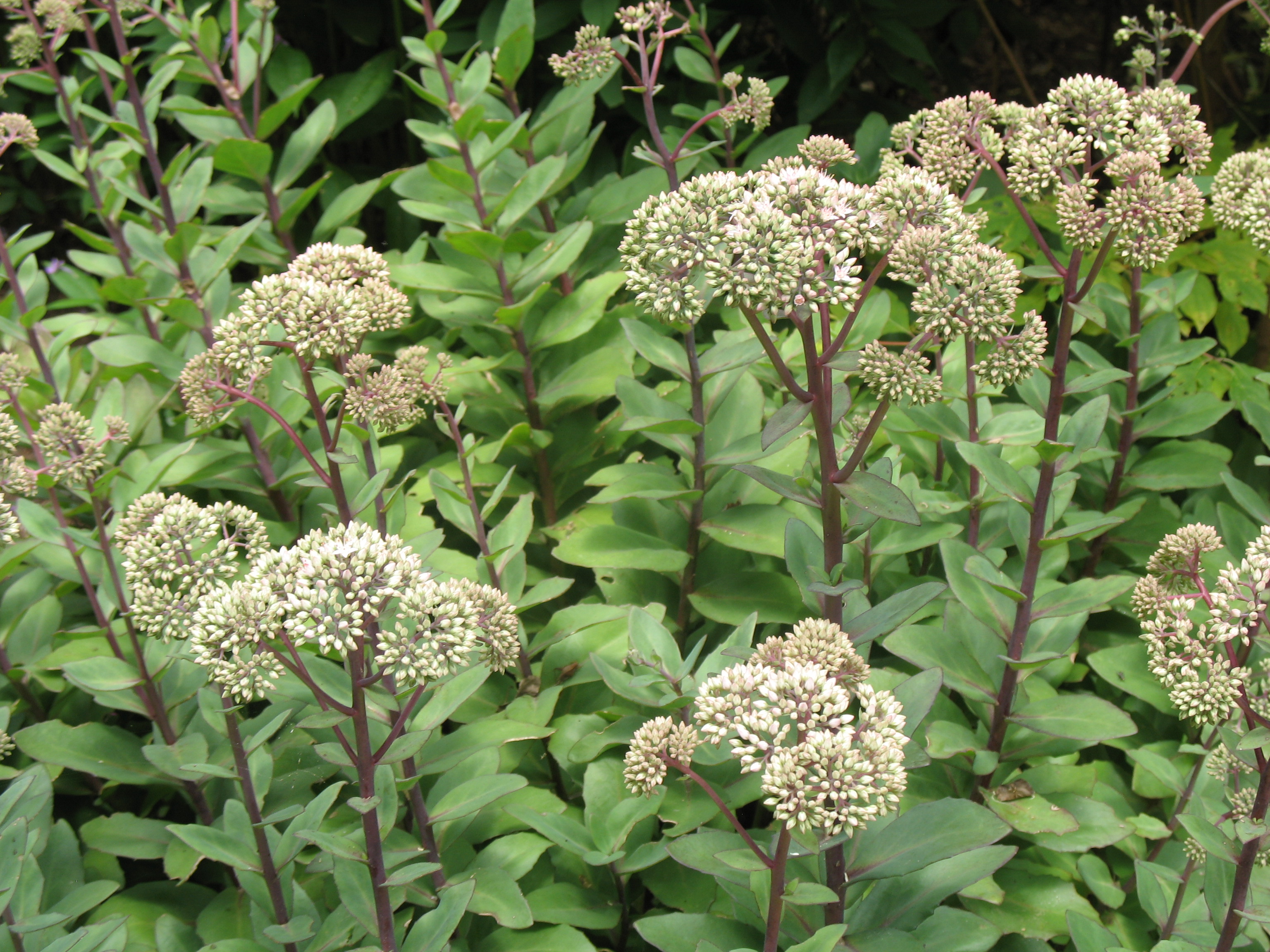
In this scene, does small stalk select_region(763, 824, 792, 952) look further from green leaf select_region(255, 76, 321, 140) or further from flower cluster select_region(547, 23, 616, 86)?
green leaf select_region(255, 76, 321, 140)

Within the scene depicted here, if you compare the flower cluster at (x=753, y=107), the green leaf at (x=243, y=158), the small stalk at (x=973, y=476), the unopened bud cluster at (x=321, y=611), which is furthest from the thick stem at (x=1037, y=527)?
the green leaf at (x=243, y=158)

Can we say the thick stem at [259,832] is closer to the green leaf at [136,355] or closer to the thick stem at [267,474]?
the thick stem at [267,474]

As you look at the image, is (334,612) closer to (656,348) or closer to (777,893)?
(777,893)

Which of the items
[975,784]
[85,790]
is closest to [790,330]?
[975,784]

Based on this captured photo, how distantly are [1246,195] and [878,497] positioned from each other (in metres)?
1.44

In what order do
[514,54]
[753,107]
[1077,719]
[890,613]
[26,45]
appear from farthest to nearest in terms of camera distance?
1. [514,54]
2. [26,45]
3. [753,107]
4. [1077,719]
5. [890,613]

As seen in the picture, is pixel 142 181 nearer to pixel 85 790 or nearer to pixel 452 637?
pixel 85 790

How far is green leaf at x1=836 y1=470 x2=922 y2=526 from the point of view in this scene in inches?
69.6

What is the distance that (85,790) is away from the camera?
2.75m

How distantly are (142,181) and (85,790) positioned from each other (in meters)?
2.82

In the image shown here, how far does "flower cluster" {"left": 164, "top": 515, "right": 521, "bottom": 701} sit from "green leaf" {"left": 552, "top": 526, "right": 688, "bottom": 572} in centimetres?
94

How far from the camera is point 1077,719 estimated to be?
7.61 ft

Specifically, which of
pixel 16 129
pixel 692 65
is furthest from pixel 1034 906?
pixel 16 129

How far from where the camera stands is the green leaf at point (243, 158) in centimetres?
353
